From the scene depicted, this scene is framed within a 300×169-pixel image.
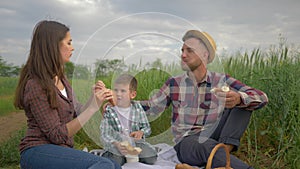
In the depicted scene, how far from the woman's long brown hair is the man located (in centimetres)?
79

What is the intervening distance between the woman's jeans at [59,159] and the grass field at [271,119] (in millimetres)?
829

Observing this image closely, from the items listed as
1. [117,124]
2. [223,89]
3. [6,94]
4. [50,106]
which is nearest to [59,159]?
[50,106]

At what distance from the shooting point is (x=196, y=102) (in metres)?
2.91

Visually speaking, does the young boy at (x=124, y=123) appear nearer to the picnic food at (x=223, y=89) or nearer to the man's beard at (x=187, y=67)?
the man's beard at (x=187, y=67)

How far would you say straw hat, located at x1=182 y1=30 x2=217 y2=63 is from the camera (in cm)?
256

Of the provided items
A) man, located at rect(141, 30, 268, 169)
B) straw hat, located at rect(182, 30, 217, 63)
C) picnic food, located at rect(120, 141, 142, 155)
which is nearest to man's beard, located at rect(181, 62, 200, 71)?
man, located at rect(141, 30, 268, 169)

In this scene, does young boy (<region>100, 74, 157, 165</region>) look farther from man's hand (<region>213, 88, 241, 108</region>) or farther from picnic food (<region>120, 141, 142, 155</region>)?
man's hand (<region>213, 88, 241, 108</region>)

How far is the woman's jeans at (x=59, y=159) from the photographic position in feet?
7.16

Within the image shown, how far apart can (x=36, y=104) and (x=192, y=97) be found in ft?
4.06

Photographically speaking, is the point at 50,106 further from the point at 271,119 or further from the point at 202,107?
the point at 271,119

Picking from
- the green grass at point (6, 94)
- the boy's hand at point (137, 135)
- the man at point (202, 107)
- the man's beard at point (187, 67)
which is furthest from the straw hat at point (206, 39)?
the green grass at point (6, 94)

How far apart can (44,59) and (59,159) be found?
62cm

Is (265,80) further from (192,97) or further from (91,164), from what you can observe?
(91,164)

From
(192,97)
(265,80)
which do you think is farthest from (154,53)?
(265,80)
